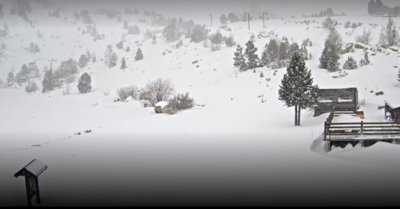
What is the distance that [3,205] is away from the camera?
8.77m

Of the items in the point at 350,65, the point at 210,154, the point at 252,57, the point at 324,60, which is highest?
the point at 252,57

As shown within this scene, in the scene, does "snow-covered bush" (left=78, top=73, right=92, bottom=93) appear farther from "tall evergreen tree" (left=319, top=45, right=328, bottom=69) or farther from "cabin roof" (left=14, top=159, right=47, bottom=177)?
"cabin roof" (left=14, top=159, right=47, bottom=177)

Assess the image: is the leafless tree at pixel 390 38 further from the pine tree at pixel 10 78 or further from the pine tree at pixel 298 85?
the pine tree at pixel 10 78

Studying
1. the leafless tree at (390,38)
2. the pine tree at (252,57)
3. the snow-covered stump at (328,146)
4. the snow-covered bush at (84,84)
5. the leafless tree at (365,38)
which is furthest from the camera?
the leafless tree at (365,38)

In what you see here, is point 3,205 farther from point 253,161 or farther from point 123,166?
point 253,161

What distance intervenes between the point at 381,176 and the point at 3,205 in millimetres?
13647

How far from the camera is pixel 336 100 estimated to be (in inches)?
990

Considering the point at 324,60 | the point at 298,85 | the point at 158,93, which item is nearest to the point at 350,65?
the point at 324,60

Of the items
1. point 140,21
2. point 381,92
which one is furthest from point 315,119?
point 140,21

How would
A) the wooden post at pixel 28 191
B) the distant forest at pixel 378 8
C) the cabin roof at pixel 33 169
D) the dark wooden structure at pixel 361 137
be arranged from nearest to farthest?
the cabin roof at pixel 33 169
the wooden post at pixel 28 191
the dark wooden structure at pixel 361 137
the distant forest at pixel 378 8

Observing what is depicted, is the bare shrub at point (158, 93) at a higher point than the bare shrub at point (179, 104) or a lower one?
higher

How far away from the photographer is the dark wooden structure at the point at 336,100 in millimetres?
24641

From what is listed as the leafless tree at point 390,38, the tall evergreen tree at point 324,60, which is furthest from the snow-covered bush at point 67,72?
the leafless tree at point 390,38

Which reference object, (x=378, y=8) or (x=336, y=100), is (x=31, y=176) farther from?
(x=378, y=8)
